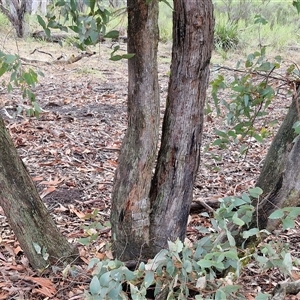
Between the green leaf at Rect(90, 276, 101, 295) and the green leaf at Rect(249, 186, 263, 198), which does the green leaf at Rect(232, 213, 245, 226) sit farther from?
the green leaf at Rect(90, 276, 101, 295)

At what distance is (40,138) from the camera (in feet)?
9.75

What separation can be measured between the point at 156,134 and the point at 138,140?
2.5 inches

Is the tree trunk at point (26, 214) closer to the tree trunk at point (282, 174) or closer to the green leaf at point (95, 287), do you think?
the green leaf at point (95, 287)

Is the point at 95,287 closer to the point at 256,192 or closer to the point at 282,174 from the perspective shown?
the point at 256,192

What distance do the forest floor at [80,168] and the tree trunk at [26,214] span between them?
0.07 meters

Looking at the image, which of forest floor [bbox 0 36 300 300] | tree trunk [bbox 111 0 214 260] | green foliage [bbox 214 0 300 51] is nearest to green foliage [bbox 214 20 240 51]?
green foliage [bbox 214 0 300 51]

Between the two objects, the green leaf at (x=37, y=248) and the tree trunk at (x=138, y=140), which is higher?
the tree trunk at (x=138, y=140)

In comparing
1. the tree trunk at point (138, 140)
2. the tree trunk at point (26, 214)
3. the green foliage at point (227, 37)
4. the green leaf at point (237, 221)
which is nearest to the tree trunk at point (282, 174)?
the green leaf at point (237, 221)

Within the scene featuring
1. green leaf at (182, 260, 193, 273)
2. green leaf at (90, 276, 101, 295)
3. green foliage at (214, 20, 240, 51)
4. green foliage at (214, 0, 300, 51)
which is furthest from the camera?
green foliage at (214, 20, 240, 51)

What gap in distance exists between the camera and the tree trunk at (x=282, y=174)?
1348mm

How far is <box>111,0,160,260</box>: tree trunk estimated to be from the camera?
1.22 metres

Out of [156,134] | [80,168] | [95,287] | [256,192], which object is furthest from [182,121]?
[80,168]

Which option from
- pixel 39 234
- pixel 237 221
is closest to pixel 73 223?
pixel 39 234

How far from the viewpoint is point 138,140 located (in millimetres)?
1341
